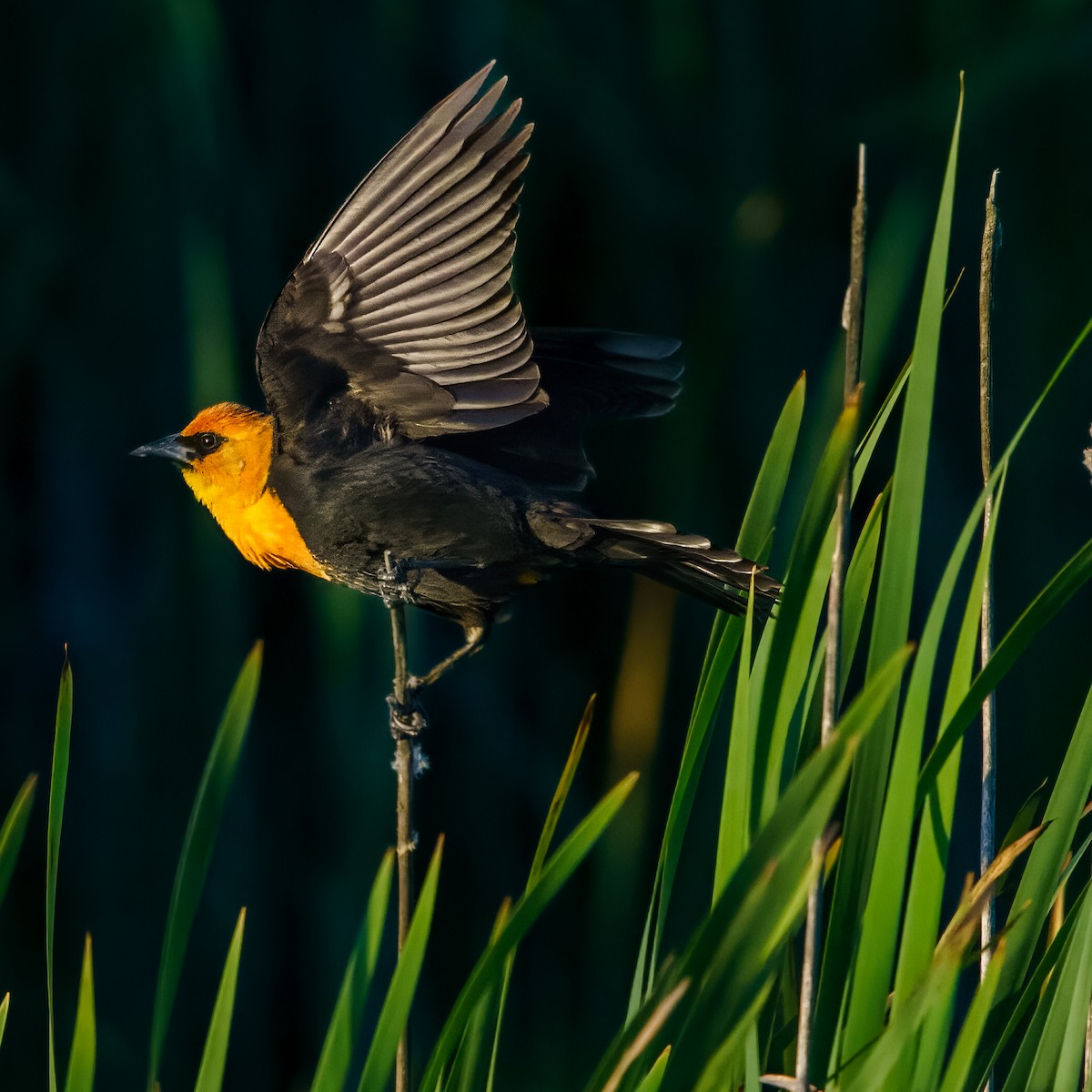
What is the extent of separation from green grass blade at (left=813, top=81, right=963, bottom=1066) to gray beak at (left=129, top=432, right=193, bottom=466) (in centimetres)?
81

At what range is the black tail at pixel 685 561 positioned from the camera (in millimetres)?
1084

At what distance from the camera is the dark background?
1.90 metres

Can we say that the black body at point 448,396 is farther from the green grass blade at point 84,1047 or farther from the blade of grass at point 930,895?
the green grass blade at point 84,1047

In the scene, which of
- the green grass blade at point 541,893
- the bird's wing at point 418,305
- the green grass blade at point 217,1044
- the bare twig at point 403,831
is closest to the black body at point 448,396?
the bird's wing at point 418,305

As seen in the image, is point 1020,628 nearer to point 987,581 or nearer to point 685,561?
point 987,581

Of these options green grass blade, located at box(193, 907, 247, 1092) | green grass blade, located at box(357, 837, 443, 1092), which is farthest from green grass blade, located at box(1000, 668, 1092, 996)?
green grass blade, located at box(193, 907, 247, 1092)

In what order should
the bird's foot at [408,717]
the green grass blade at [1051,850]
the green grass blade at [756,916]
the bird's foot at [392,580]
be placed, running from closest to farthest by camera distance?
1. the green grass blade at [756,916]
2. the green grass blade at [1051,850]
3. the bird's foot at [408,717]
4. the bird's foot at [392,580]

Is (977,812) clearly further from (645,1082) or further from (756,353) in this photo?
(645,1082)

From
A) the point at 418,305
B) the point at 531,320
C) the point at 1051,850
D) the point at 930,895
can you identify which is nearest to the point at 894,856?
the point at 930,895

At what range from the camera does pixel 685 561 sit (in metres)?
1.19

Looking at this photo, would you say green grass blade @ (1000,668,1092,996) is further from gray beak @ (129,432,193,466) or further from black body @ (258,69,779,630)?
gray beak @ (129,432,193,466)

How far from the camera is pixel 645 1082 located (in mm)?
821

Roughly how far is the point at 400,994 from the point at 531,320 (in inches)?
53.0

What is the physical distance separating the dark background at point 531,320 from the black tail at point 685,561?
61cm
